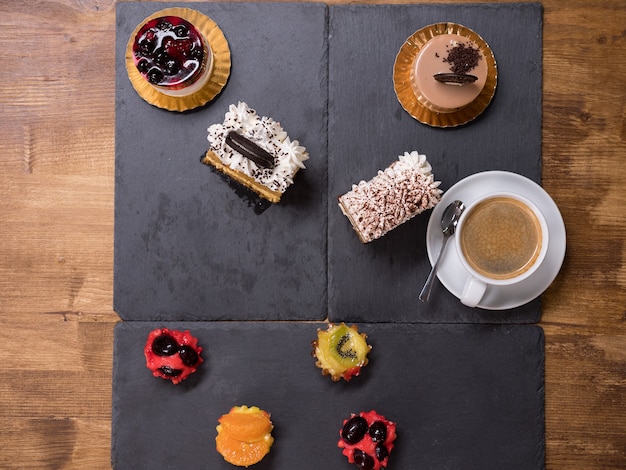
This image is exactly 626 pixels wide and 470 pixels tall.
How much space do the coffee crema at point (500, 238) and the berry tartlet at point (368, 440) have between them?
51 cm

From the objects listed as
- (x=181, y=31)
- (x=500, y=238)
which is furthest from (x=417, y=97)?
(x=181, y=31)

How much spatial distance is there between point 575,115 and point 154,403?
146 centimetres

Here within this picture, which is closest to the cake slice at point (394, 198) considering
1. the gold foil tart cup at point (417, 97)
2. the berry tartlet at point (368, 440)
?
the gold foil tart cup at point (417, 97)

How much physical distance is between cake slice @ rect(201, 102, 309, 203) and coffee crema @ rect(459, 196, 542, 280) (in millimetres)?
487

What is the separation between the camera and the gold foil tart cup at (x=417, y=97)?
1687 millimetres

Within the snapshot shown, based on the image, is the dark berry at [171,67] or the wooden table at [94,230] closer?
the dark berry at [171,67]

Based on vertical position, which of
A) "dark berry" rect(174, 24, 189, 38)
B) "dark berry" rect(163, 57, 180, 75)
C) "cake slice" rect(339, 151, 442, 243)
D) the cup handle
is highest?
"dark berry" rect(174, 24, 189, 38)

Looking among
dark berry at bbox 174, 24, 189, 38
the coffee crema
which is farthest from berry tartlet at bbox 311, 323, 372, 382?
dark berry at bbox 174, 24, 189, 38

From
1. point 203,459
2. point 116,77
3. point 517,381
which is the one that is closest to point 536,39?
point 517,381

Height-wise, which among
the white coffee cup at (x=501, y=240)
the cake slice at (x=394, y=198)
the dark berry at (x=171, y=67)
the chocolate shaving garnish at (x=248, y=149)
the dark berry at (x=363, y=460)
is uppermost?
the dark berry at (x=171, y=67)

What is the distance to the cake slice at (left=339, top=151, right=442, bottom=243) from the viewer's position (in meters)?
1.58

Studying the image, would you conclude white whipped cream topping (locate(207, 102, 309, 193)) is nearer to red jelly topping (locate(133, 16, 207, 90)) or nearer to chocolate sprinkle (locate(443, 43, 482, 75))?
red jelly topping (locate(133, 16, 207, 90))

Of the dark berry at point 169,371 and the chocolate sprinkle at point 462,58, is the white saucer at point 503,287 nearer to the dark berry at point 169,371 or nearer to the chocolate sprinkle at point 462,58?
the chocolate sprinkle at point 462,58

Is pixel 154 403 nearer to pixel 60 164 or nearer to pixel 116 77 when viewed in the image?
pixel 60 164
